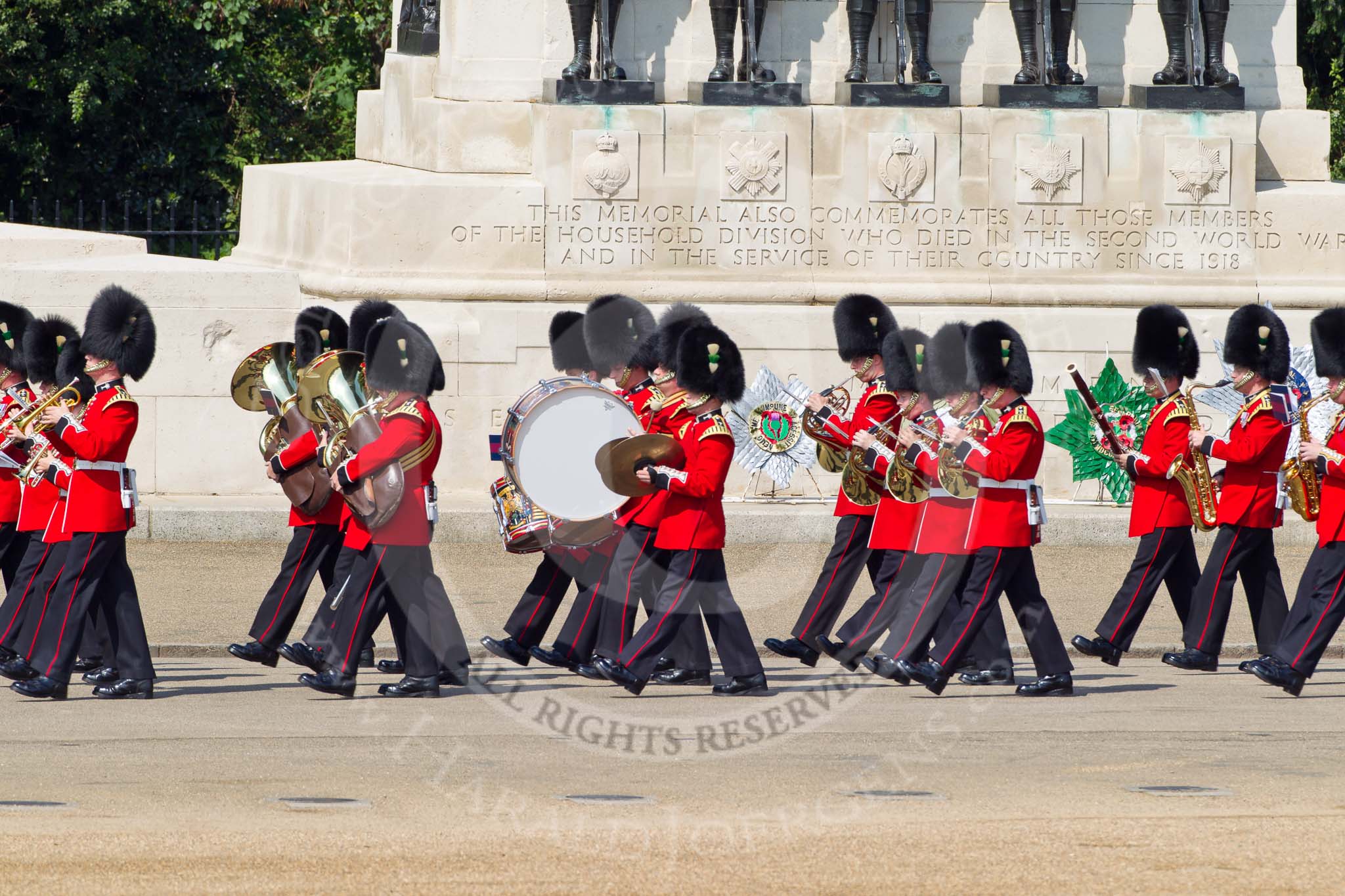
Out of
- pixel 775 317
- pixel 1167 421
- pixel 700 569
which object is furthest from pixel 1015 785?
pixel 775 317

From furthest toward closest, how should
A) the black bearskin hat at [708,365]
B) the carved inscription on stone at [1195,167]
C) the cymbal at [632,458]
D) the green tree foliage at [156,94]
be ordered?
the green tree foliage at [156,94]
the carved inscription on stone at [1195,167]
the black bearskin hat at [708,365]
the cymbal at [632,458]

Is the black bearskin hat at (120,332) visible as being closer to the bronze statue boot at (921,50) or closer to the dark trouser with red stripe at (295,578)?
the dark trouser with red stripe at (295,578)

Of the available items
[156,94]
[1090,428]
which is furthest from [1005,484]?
[156,94]

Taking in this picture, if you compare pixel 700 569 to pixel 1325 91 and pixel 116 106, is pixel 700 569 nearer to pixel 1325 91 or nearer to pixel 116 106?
pixel 116 106

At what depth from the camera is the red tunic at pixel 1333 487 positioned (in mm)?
8734

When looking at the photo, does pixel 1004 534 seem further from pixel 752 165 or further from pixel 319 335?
pixel 752 165

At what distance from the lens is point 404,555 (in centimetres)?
861

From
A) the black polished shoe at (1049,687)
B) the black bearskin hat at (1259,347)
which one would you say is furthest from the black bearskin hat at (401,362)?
the black bearskin hat at (1259,347)

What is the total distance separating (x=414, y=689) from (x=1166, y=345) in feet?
11.3

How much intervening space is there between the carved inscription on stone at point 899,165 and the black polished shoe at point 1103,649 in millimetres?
5354

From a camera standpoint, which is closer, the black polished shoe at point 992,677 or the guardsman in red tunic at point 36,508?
the guardsman in red tunic at point 36,508

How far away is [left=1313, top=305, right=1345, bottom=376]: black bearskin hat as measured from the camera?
29.7 feet

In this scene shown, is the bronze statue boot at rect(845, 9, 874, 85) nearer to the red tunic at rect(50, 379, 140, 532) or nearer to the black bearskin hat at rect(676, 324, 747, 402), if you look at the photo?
the black bearskin hat at rect(676, 324, 747, 402)

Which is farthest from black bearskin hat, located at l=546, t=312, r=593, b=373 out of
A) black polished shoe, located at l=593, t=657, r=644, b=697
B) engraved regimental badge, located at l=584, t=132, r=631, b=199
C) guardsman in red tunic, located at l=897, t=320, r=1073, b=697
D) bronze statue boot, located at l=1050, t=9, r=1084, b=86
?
bronze statue boot, located at l=1050, t=9, r=1084, b=86
